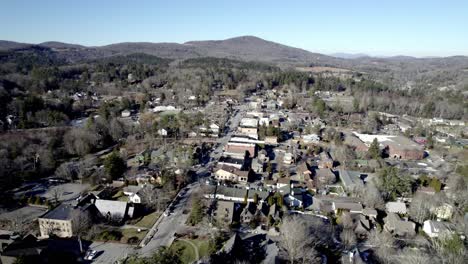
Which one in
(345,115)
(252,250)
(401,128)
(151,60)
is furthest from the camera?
(151,60)

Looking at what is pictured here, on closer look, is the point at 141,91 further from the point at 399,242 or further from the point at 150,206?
the point at 399,242

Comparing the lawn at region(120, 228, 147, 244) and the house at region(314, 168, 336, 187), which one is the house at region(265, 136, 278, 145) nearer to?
the house at region(314, 168, 336, 187)

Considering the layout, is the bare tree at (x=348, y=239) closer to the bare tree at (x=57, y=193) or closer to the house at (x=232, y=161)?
the house at (x=232, y=161)

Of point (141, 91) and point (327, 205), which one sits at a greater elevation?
point (141, 91)

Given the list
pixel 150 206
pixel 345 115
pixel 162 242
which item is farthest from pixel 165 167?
pixel 345 115

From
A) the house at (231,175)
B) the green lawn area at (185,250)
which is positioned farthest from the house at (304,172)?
the green lawn area at (185,250)

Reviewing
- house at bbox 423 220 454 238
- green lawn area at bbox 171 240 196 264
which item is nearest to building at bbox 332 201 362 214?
house at bbox 423 220 454 238
